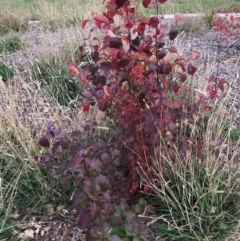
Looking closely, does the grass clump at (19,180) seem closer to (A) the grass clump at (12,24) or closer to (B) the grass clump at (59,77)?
(B) the grass clump at (59,77)

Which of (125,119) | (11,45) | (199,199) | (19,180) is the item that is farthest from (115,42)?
(11,45)

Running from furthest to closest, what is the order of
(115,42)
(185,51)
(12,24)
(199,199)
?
1. (12,24)
2. (185,51)
3. (199,199)
4. (115,42)

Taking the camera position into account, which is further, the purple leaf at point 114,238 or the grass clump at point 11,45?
the grass clump at point 11,45

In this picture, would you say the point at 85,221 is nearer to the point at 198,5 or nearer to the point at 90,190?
the point at 90,190

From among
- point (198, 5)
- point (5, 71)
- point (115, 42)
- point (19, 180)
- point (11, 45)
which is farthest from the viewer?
point (198, 5)

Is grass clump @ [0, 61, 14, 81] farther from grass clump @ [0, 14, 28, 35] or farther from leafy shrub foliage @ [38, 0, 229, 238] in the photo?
grass clump @ [0, 14, 28, 35]

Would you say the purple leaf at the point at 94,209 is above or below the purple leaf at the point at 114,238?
above

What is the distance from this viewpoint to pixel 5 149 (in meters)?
2.81

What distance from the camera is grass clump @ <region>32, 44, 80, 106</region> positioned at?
3.81 metres

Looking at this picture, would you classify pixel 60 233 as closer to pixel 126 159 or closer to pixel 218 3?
pixel 126 159

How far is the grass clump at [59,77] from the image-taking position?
3.81 meters

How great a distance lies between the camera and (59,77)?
13.4 ft

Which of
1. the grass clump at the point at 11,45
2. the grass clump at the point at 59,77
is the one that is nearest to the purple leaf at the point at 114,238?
the grass clump at the point at 59,77

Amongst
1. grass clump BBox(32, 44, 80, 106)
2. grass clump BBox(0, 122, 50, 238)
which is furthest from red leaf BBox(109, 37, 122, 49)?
grass clump BBox(32, 44, 80, 106)
